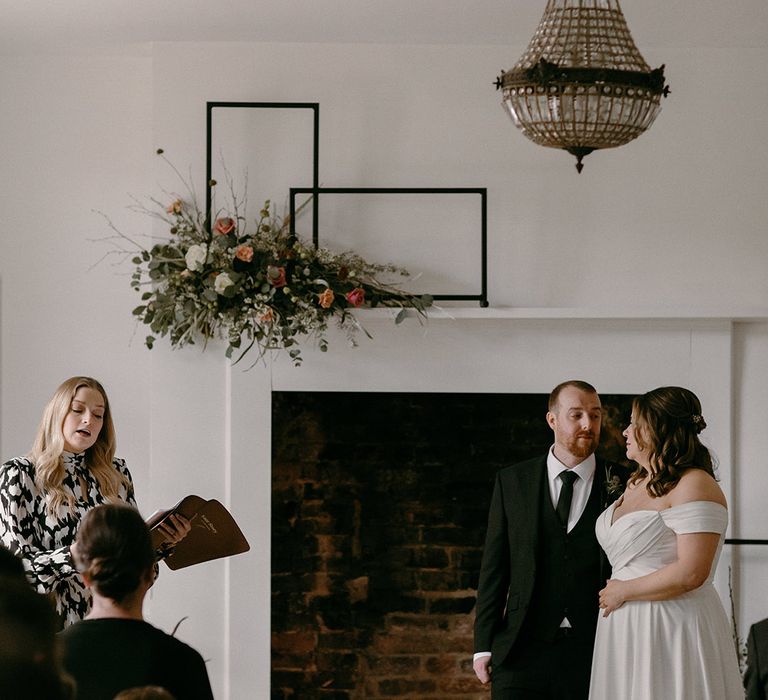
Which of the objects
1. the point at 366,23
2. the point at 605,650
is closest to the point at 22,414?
the point at 366,23

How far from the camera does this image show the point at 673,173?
4195 millimetres

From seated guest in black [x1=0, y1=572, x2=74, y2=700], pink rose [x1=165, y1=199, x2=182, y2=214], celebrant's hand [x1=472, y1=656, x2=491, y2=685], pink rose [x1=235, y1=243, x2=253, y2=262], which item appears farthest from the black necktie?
seated guest in black [x1=0, y1=572, x2=74, y2=700]

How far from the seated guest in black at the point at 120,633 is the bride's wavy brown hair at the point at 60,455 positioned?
1.28m

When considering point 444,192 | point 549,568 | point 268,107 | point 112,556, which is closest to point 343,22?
point 268,107

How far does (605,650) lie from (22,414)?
101 inches

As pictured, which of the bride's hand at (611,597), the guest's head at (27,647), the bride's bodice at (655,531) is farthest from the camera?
the bride's hand at (611,597)

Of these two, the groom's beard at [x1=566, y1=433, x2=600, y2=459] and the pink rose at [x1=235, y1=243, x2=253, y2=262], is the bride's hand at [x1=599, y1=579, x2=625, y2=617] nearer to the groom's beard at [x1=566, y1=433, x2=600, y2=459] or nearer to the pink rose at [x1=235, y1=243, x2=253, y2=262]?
the groom's beard at [x1=566, y1=433, x2=600, y2=459]

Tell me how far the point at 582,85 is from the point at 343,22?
1.75 meters

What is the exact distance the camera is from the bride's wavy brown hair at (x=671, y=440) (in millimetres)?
2973

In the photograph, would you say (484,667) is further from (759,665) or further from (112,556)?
(112,556)

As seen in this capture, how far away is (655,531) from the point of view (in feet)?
9.68

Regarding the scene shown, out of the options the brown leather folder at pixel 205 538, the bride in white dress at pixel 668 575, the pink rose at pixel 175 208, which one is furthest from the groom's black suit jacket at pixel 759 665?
the pink rose at pixel 175 208

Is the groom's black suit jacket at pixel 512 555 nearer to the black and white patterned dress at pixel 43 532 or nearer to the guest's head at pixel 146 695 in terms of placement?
the black and white patterned dress at pixel 43 532

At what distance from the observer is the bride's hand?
3008 millimetres
